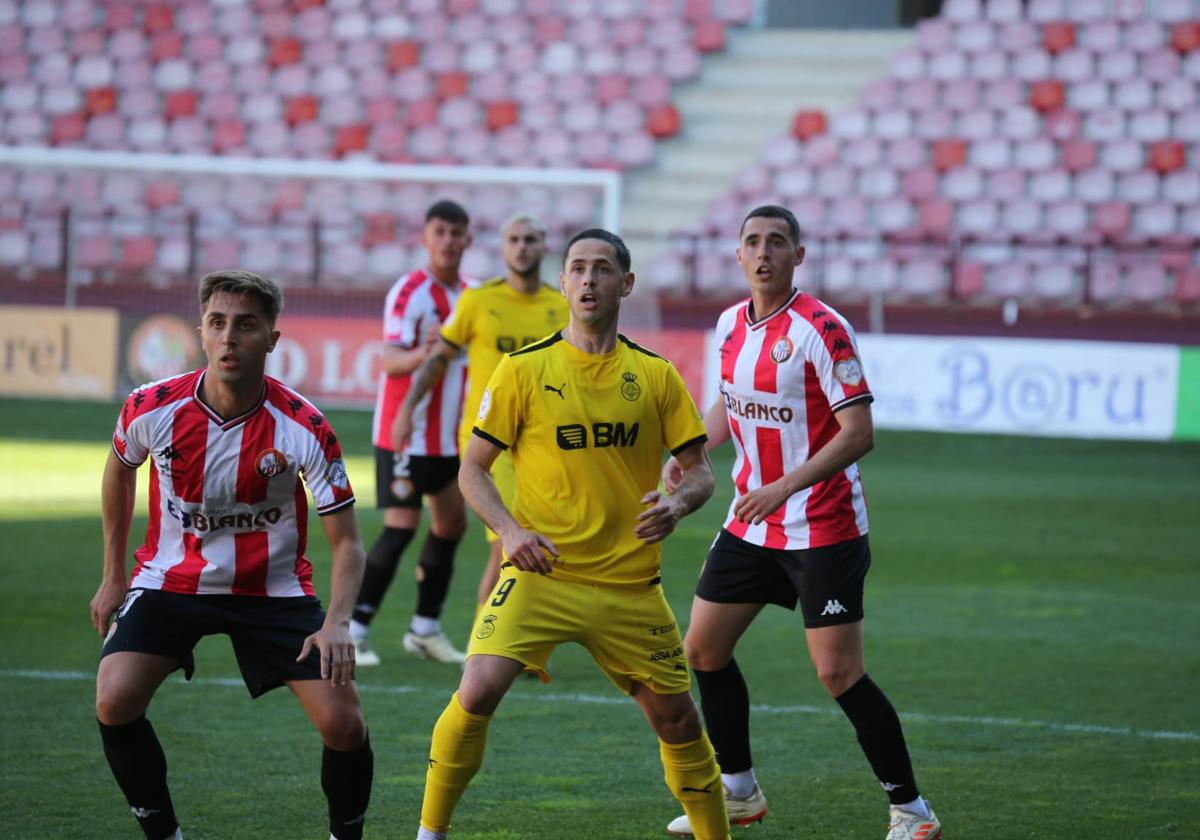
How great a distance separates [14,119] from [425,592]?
69.8 feet

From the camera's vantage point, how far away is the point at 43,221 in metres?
22.9

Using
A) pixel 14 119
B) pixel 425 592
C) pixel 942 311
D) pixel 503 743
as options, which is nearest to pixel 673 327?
pixel 942 311

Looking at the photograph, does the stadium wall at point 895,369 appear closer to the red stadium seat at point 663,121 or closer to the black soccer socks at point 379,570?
the red stadium seat at point 663,121

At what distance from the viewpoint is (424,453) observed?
8.56 metres

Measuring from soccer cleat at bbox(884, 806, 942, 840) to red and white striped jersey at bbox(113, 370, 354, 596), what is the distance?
2010 millimetres

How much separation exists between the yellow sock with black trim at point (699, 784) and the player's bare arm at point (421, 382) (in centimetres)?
354

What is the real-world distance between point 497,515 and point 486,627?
34 cm

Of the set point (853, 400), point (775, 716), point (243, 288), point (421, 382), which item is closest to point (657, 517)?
point (853, 400)

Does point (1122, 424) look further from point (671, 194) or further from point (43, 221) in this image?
point (43, 221)

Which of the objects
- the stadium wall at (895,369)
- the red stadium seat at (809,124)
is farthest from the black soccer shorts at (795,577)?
the red stadium seat at (809,124)

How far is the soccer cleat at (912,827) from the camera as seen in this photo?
533cm

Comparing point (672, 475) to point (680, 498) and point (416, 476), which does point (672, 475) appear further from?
point (416, 476)

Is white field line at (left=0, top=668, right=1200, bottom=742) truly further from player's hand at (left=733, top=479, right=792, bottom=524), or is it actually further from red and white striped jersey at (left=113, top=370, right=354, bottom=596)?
red and white striped jersey at (left=113, top=370, right=354, bottom=596)

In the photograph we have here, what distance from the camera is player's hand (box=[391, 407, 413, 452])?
326 inches
